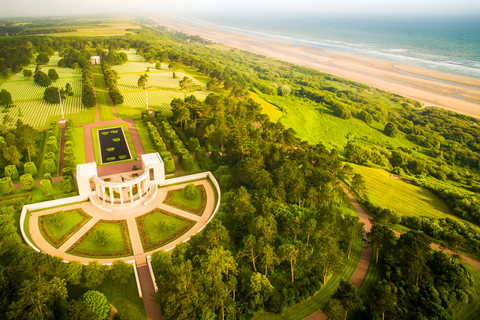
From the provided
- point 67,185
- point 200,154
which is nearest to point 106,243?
point 67,185

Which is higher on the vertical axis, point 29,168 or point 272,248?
point 272,248

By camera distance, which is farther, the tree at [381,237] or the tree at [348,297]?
the tree at [381,237]

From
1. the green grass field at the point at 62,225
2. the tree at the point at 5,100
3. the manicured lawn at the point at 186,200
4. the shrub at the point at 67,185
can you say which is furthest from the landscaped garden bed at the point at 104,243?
the tree at the point at 5,100

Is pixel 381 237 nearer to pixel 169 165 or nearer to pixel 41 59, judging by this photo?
pixel 169 165

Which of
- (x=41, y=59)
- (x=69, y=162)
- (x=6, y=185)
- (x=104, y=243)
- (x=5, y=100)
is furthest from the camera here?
(x=41, y=59)

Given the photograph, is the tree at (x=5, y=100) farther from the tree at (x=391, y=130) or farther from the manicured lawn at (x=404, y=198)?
the tree at (x=391, y=130)

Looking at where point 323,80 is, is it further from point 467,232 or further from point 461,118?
point 467,232

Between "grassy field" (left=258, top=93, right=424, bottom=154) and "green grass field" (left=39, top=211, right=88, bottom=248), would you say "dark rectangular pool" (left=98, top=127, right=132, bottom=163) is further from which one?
"grassy field" (left=258, top=93, right=424, bottom=154)

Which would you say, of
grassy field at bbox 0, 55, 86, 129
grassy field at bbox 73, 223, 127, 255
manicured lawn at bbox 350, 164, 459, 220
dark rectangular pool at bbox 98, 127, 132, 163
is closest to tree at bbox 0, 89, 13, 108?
grassy field at bbox 0, 55, 86, 129
